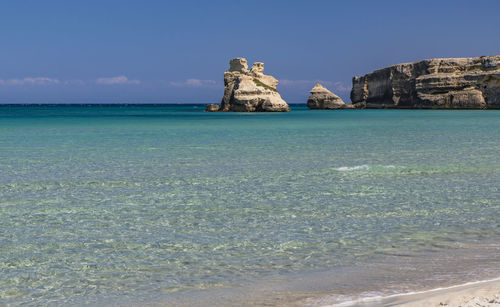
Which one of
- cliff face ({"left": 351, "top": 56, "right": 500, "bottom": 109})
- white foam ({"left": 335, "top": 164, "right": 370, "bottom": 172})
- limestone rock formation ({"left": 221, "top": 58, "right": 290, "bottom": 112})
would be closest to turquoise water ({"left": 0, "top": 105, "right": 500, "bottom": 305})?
white foam ({"left": 335, "top": 164, "right": 370, "bottom": 172})

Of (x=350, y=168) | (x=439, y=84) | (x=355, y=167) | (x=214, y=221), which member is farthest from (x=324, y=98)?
(x=214, y=221)

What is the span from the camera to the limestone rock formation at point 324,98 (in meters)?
122

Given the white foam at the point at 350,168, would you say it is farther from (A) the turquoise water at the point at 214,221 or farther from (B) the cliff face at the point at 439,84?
(B) the cliff face at the point at 439,84

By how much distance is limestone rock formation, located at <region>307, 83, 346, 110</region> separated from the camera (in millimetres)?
121500

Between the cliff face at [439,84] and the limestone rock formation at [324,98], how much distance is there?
11678 millimetres

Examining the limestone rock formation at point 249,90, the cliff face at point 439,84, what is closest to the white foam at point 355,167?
the limestone rock formation at point 249,90

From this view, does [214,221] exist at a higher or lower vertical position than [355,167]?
lower

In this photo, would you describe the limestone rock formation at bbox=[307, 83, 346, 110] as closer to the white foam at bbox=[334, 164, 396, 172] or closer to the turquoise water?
the turquoise water

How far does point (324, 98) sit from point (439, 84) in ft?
88.9

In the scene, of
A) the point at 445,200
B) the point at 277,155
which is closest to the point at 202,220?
the point at 445,200

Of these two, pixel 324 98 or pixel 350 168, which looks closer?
pixel 350 168

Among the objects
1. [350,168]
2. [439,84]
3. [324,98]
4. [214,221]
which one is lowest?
[214,221]

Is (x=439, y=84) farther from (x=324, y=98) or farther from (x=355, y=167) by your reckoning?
(x=355, y=167)

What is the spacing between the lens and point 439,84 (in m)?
104
